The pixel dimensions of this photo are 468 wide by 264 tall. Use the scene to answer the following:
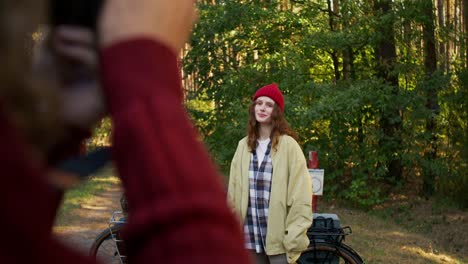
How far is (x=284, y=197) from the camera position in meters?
6.38

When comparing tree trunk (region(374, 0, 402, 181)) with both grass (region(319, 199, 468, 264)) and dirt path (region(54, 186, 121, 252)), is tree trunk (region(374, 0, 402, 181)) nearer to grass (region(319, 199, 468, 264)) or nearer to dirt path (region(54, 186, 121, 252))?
grass (region(319, 199, 468, 264))

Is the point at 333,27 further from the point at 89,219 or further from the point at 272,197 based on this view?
the point at 272,197

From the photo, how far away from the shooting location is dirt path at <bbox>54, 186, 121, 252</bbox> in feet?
37.1

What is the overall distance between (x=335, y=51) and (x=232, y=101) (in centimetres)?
241

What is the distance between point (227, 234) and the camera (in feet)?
1.85

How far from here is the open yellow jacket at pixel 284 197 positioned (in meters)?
6.32

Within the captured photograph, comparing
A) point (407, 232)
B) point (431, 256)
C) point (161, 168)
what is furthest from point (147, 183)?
point (407, 232)

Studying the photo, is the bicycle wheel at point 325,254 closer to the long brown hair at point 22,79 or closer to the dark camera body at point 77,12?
the dark camera body at point 77,12

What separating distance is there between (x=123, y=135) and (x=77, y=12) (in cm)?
15

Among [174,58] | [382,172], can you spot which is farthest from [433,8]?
[174,58]

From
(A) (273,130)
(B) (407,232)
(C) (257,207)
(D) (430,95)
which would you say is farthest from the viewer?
(D) (430,95)

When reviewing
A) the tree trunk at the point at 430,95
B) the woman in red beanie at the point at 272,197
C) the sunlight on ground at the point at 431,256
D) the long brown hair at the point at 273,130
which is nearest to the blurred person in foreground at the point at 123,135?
the woman in red beanie at the point at 272,197

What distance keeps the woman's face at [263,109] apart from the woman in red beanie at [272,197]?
170 mm

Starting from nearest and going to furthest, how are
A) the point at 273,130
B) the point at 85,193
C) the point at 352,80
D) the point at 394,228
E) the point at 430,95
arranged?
1. the point at 273,130
2. the point at 394,228
3. the point at 430,95
4. the point at 352,80
5. the point at 85,193
